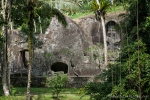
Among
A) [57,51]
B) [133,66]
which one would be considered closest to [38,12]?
[133,66]

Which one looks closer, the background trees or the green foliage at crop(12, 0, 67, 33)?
the background trees

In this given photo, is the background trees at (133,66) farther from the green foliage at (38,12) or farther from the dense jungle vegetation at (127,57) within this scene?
the green foliage at (38,12)

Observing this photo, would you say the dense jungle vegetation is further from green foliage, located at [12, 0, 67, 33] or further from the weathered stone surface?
the weathered stone surface

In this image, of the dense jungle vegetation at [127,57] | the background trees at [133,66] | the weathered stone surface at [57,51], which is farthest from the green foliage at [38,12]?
the background trees at [133,66]

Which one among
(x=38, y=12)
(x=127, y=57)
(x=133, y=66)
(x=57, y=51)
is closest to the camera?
(x=133, y=66)

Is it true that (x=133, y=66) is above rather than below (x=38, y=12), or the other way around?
below

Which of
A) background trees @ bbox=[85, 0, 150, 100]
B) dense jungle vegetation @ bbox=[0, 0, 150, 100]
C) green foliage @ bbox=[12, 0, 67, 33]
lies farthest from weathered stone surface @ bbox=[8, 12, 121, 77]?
background trees @ bbox=[85, 0, 150, 100]

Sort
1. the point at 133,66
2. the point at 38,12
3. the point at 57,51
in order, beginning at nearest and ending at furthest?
the point at 133,66
the point at 38,12
the point at 57,51

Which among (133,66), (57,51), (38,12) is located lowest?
(57,51)

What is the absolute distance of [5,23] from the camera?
52.9ft

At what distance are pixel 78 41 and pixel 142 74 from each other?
57.1ft

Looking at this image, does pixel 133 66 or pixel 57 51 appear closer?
pixel 133 66

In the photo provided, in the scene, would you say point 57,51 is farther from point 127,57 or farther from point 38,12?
point 127,57

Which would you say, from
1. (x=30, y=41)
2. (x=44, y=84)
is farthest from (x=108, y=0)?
(x=30, y=41)
